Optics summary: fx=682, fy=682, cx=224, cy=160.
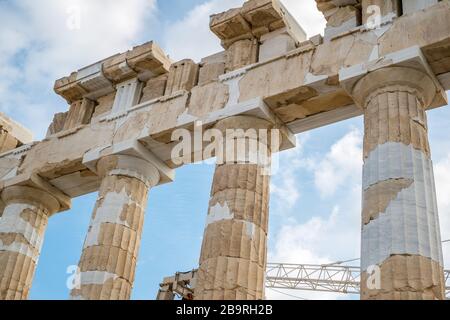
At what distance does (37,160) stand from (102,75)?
318cm

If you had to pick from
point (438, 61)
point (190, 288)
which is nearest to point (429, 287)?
point (438, 61)

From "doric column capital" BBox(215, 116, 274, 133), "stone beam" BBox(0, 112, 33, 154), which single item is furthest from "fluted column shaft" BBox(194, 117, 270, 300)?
"stone beam" BBox(0, 112, 33, 154)

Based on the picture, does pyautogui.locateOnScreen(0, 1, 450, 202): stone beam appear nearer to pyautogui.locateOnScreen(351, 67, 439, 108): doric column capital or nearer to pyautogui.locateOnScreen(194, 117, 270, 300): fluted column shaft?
pyautogui.locateOnScreen(351, 67, 439, 108): doric column capital

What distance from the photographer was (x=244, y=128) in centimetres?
1620

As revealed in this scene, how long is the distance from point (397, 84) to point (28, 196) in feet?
37.5

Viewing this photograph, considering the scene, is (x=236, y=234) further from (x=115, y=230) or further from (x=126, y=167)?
(x=126, y=167)

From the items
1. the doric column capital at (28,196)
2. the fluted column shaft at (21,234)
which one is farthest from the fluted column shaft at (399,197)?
the fluted column shaft at (21,234)

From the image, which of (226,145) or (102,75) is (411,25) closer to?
(226,145)

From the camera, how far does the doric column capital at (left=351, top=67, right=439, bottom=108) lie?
557 inches

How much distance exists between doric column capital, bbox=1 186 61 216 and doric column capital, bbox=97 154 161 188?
261 cm

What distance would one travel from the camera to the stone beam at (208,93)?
14.6 m
